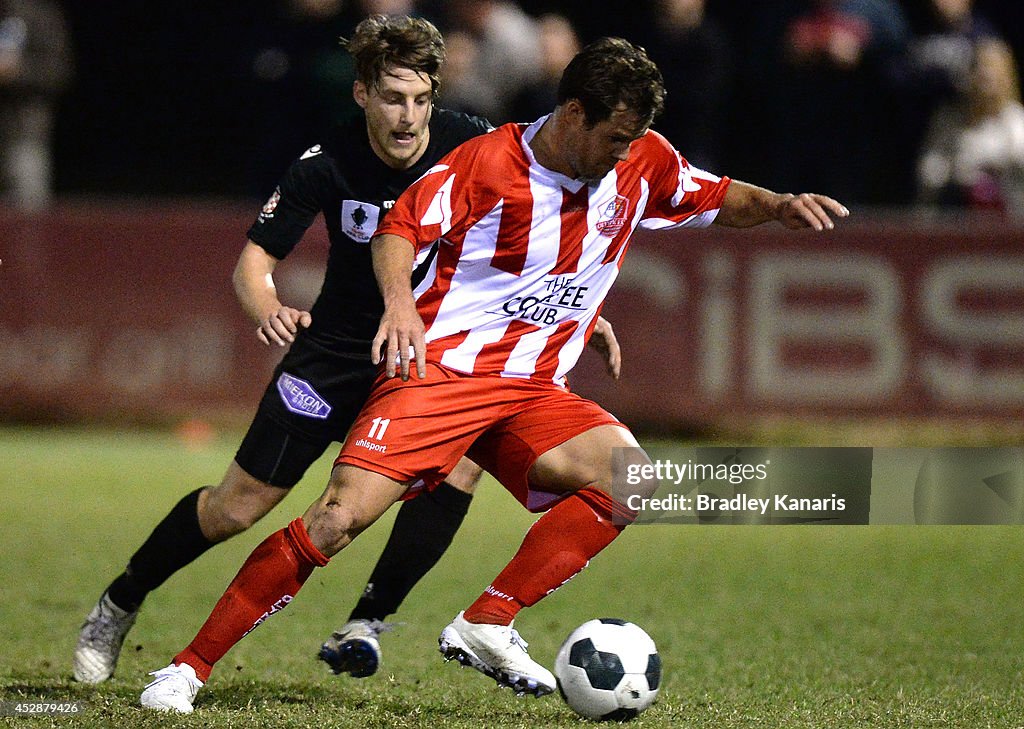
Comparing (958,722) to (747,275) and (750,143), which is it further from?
(750,143)

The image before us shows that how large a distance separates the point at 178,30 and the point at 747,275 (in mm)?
6311

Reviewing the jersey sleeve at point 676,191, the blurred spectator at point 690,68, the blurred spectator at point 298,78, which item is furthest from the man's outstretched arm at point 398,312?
the blurred spectator at point 690,68

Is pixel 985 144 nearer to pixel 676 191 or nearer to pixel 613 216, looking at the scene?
pixel 676 191

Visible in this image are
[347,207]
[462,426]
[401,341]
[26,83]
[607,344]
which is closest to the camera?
Result: [401,341]

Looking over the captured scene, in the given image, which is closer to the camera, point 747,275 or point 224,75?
point 747,275

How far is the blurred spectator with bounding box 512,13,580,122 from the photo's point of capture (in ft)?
36.7

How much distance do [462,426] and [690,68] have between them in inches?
276

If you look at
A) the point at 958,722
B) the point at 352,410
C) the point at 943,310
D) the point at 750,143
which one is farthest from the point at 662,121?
the point at 958,722

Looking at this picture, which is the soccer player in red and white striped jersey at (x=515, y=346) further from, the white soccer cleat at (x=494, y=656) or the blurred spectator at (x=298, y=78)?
the blurred spectator at (x=298, y=78)

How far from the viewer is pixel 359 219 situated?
5152 mm

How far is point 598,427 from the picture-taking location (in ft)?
16.0

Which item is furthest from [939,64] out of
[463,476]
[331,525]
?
[331,525]

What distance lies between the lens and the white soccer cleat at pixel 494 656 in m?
4.64

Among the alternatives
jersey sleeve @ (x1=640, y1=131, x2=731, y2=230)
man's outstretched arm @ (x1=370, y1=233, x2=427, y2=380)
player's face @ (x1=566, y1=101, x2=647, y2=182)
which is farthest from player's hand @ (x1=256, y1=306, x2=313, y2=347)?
jersey sleeve @ (x1=640, y1=131, x2=731, y2=230)
